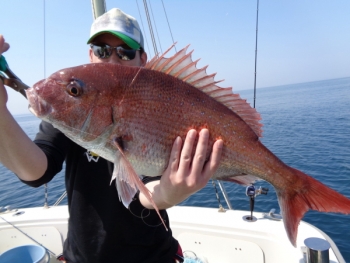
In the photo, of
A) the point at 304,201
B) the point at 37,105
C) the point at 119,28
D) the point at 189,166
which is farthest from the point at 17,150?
the point at 304,201

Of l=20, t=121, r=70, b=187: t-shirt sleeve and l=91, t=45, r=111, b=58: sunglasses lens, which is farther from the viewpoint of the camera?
l=91, t=45, r=111, b=58: sunglasses lens

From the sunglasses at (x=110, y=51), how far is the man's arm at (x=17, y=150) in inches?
39.7

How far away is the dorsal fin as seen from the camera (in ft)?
5.74

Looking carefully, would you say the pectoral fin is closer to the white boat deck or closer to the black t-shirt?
the black t-shirt

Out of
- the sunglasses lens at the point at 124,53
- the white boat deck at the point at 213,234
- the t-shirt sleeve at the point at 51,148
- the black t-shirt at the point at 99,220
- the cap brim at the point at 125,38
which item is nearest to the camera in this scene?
the t-shirt sleeve at the point at 51,148

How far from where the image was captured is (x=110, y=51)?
2.43 meters

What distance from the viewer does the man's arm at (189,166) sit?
1665 mm

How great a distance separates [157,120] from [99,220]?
1.11 m

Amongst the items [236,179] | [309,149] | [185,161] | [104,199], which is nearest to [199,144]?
[185,161]

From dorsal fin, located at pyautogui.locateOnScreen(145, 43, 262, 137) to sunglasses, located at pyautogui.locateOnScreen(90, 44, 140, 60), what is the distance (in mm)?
800

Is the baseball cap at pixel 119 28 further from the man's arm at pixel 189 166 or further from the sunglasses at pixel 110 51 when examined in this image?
the man's arm at pixel 189 166

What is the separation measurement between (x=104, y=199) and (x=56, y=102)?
1.03m

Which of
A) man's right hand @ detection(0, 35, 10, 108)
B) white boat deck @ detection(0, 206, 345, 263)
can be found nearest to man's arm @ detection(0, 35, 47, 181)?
man's right hand @ detection(0, 35, 10, 108)

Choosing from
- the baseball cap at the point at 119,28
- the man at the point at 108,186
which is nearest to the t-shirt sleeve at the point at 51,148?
the man at the point at 108,186
